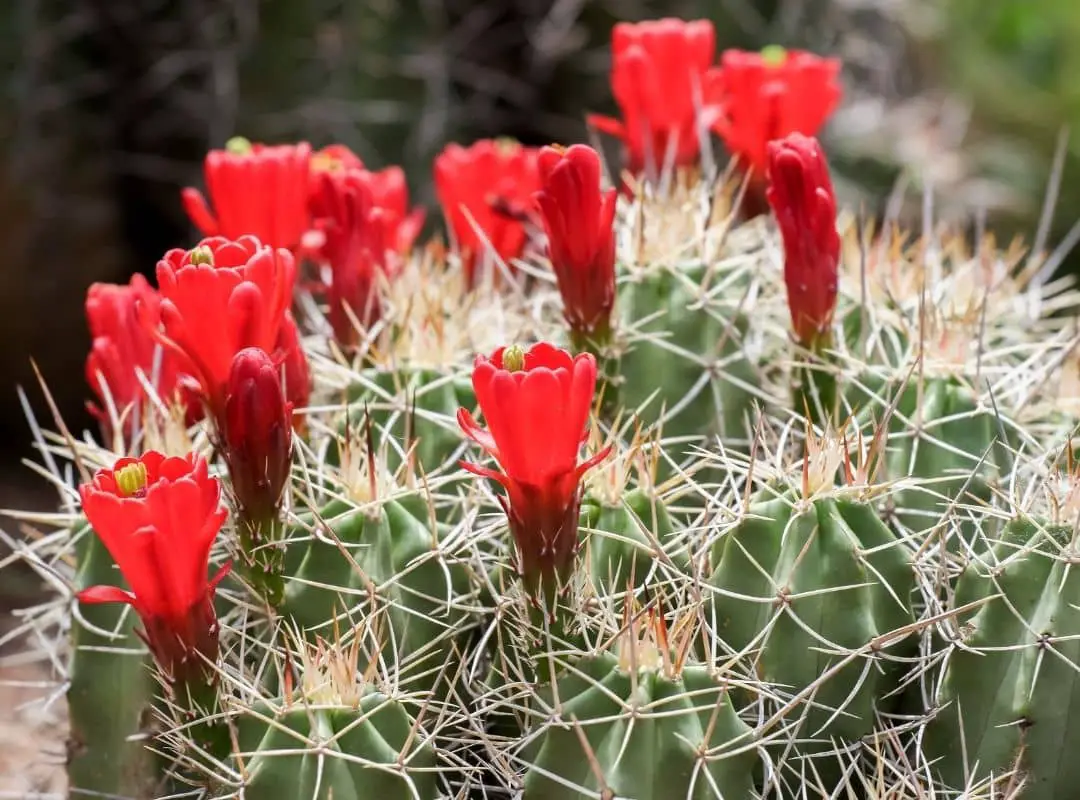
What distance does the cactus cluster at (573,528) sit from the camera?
3.62 ft

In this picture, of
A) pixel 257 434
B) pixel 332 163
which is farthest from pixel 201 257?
pixel 332 163

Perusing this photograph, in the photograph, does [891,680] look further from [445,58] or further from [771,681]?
[445,58]

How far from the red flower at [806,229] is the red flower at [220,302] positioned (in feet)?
1.74

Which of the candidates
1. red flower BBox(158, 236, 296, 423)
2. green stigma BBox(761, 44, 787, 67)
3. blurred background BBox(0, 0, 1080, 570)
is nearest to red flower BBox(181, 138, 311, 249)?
red flower BBox(158, 236, 296, 423)

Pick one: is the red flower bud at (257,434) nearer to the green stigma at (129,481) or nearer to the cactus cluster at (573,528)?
the cactus cluster at (573,528)

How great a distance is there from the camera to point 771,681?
1.18 metres

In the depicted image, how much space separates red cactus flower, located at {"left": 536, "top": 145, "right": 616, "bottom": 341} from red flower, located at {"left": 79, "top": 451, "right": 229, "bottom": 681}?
0.46 meters

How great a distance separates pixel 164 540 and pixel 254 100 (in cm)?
223

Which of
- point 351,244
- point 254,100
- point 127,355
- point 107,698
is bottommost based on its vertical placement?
point 107,698

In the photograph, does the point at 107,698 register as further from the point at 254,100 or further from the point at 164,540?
the point at 254,100

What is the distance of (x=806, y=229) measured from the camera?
4.57 ft

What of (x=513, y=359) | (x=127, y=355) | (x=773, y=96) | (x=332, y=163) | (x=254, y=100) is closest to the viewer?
(x=513, y=359)

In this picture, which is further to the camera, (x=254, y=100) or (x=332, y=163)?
(x=254, y=100)

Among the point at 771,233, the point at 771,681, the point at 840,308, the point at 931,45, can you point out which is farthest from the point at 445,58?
the point at 931,45
